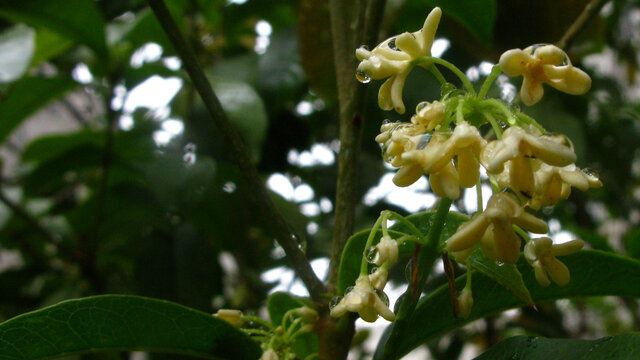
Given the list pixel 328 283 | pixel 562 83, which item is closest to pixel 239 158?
pixel 328 283

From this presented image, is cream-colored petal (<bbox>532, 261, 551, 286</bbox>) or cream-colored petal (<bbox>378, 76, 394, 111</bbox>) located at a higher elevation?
cream-colored petal (<bbox>378, 76, 394, 111</bbox>)

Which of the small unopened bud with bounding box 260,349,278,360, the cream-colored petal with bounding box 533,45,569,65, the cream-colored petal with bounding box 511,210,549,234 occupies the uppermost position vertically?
the cream-colored petal with bounding box 533,45,569,65

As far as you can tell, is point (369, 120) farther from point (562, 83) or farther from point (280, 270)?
point (562, 83)

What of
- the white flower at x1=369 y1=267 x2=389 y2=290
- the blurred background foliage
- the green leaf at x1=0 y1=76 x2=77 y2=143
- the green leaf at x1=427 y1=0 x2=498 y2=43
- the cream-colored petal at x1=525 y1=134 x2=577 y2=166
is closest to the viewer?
the cream-colored petal at x1=525 y1=134 x2=577 y2=166

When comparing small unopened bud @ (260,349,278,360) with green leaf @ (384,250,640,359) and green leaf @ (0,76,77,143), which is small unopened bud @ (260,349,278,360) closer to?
green leaf @ (384,250,640,359)

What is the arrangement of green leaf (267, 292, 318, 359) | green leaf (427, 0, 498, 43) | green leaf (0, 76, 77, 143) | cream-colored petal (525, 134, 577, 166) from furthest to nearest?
green leaf (0, 76, 77, 143) < green leaf (427, 0, 498, 43) < green leaf (267, 292, 318, 359) < cream-colored petal (525, 134, 577, 166)

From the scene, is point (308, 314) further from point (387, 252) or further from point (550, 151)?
point (550, 151)

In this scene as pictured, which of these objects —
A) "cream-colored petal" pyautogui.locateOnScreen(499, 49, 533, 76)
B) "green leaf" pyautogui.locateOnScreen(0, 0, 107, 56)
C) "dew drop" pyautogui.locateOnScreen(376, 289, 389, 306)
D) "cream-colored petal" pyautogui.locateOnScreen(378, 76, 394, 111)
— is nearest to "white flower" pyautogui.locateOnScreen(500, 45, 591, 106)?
"cream-colored petal" pyautogui.locateOnScreen(499, 49, 533, 76)

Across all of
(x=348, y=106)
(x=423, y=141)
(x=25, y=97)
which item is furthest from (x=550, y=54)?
(x=25, y=97)
